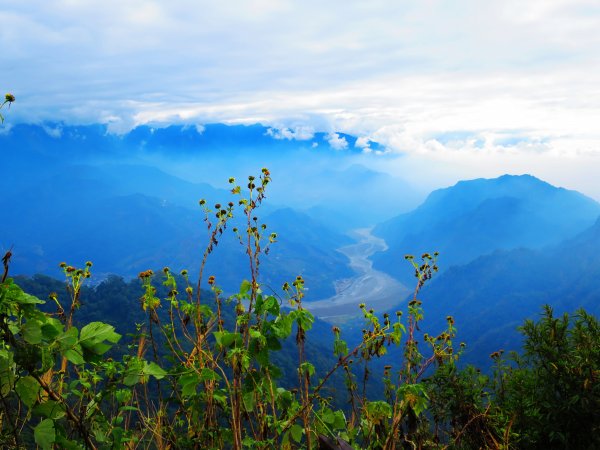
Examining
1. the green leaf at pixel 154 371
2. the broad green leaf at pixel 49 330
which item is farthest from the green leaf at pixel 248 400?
the broad green leaf at pixel 49 330

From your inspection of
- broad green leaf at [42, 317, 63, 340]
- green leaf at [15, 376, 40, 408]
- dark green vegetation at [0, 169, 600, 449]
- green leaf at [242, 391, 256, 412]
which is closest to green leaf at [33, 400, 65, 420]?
dark green vegetation at [0, 169, 600, 449]

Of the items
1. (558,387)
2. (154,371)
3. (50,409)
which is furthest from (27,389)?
(558,387)

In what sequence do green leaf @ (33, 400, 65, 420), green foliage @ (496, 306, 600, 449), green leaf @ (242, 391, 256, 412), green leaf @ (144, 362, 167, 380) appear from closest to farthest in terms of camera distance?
green leaf @ (33, 400, 65, 420) → green leaf @ (144, 362, 167, 380) → green leaf @ (242, 391, 256, 412) → green foliage @ (496, 306, 600, 449)

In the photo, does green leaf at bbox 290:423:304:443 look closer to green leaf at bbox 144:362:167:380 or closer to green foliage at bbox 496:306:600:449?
green leaf at bbox 144:362:167:380

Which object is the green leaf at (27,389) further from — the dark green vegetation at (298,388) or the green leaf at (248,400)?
the green leaf at (248,400)

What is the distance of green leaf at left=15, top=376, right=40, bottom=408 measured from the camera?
2.01m

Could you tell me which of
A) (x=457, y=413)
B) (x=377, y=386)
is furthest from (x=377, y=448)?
(x=377, y=386)

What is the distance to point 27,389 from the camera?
2.05m

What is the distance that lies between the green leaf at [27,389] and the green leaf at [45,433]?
104 mm

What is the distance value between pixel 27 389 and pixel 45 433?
0.21 metres

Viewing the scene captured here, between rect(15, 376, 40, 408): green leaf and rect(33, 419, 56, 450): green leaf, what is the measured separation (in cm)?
10

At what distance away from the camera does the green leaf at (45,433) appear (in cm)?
195

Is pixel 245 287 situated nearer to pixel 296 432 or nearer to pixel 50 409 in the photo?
pixel 296 432

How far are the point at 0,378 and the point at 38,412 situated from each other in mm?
230
